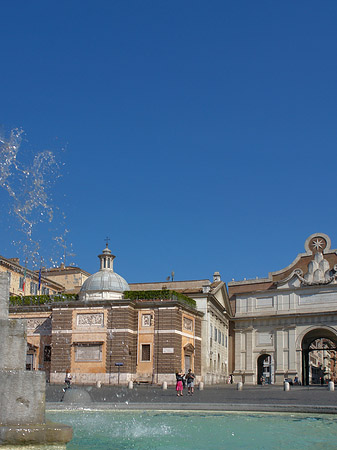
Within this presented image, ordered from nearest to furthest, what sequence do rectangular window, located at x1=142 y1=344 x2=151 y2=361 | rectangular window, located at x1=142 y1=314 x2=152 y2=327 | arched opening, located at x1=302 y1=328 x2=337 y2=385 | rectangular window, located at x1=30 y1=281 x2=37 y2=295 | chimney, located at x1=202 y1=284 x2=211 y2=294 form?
rectangular window, located at x1=142 y1=344 x2=151 y2=361, rectangular window, located at x1=142 y1=314 x2=152 y2=327, chimney, located at x1=202 y1=284 x2=211 y2=294, rectangular window, located at x1=30 y1=281 x2=37 y2=295, arched opening, located at x1=302 y1=328 x2=337 y2=385

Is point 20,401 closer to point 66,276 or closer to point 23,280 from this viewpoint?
point 23,280

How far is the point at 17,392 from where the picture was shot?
24.3ft

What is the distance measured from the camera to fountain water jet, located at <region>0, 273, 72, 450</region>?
7.21 m

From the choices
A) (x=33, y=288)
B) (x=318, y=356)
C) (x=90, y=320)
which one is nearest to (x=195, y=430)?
(x=90, y=320)

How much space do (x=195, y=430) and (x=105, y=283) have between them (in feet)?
123

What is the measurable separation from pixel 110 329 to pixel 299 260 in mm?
27280

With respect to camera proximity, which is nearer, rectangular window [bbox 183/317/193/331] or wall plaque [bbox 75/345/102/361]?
wall plaque [bbox 75/345/102/361]

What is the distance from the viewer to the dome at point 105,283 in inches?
1918

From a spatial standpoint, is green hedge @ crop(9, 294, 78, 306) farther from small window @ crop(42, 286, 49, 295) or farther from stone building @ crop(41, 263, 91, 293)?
stone building @ crop(41, 263, 91, 293)

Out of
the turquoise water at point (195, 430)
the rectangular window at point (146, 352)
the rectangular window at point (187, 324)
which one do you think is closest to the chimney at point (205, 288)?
the rectangular window at point (187, 324)

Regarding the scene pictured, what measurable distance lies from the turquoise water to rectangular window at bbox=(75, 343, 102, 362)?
2939cm

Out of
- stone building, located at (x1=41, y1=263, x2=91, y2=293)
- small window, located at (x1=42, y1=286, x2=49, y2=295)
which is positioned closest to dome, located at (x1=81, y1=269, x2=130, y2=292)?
small window, located at (x1=42, y1=286, x2=49, y2=295)

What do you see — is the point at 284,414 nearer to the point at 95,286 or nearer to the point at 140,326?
the point at 140,326

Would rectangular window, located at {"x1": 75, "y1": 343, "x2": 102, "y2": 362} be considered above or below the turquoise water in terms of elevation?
above
